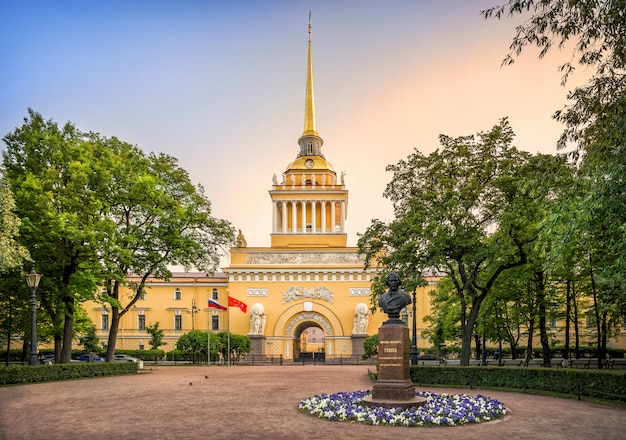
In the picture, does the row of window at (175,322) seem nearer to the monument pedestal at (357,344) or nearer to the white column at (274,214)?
the white column at (274,214)

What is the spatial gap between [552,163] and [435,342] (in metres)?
34.1

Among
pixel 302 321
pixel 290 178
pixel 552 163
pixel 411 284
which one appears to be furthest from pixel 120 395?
pixel 290 178

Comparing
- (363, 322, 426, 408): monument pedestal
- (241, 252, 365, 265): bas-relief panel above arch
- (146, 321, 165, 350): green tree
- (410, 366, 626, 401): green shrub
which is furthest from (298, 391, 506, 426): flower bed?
(146, 321, 165, 350): green tree

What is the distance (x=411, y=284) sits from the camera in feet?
77.6

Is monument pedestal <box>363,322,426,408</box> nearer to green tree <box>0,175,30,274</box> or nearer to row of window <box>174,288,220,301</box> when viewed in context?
green tree <box>0,175,30,274</box>

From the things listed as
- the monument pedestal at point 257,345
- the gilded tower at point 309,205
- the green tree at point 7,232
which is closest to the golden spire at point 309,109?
the gilded tower at point 309,205

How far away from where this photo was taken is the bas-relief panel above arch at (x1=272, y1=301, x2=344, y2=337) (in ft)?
158

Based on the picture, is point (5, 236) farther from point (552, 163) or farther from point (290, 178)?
point (290, 178)

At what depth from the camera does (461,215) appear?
73.1 feet

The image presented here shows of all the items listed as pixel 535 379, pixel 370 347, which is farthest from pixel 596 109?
pixel 370 347

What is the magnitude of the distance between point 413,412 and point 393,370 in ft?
5.63

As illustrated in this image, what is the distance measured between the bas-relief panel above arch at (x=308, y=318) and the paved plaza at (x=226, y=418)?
2790 centimetres

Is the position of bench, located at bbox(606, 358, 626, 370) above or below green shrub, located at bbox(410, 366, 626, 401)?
below

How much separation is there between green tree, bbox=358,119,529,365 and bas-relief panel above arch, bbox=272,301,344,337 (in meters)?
23.9
